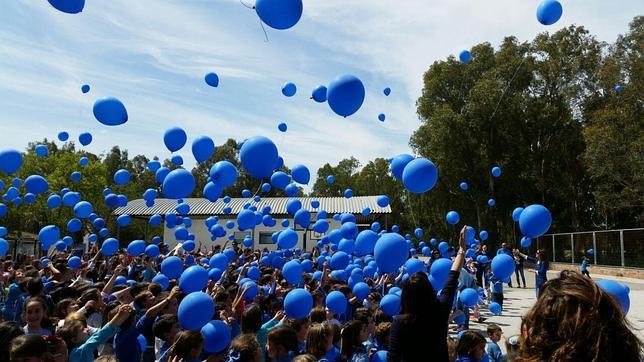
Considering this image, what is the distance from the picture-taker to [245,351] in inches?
131

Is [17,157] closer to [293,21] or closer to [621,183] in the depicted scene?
[293,21]

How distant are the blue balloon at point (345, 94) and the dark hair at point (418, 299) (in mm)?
3100

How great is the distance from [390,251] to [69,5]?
12.7 feet

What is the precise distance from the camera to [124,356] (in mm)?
4180

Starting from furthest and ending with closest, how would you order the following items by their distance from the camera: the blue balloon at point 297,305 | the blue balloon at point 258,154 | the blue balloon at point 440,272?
the blue balloon at point 440,272 → the blue balloon at point 258,154 → the blue balloon at point 297,305

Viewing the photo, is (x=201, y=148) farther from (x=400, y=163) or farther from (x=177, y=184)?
(x=400, y=163)

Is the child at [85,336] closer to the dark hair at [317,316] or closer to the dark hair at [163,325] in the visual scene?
the dark hair at [163,325]

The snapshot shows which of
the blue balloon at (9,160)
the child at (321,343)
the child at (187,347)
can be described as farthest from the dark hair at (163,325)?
the blue balloon at (9,160)

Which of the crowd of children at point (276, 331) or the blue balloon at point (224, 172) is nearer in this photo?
the crowd of children at point (276, 331)

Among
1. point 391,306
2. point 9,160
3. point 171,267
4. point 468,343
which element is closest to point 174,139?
point 171,267

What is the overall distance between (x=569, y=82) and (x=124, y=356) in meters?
31.2

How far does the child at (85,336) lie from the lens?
363 centimetres

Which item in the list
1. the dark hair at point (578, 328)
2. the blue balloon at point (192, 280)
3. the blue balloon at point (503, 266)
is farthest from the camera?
the blue balloon at point (503, 266)

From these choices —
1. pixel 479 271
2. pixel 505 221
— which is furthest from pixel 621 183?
pixel 479 271
